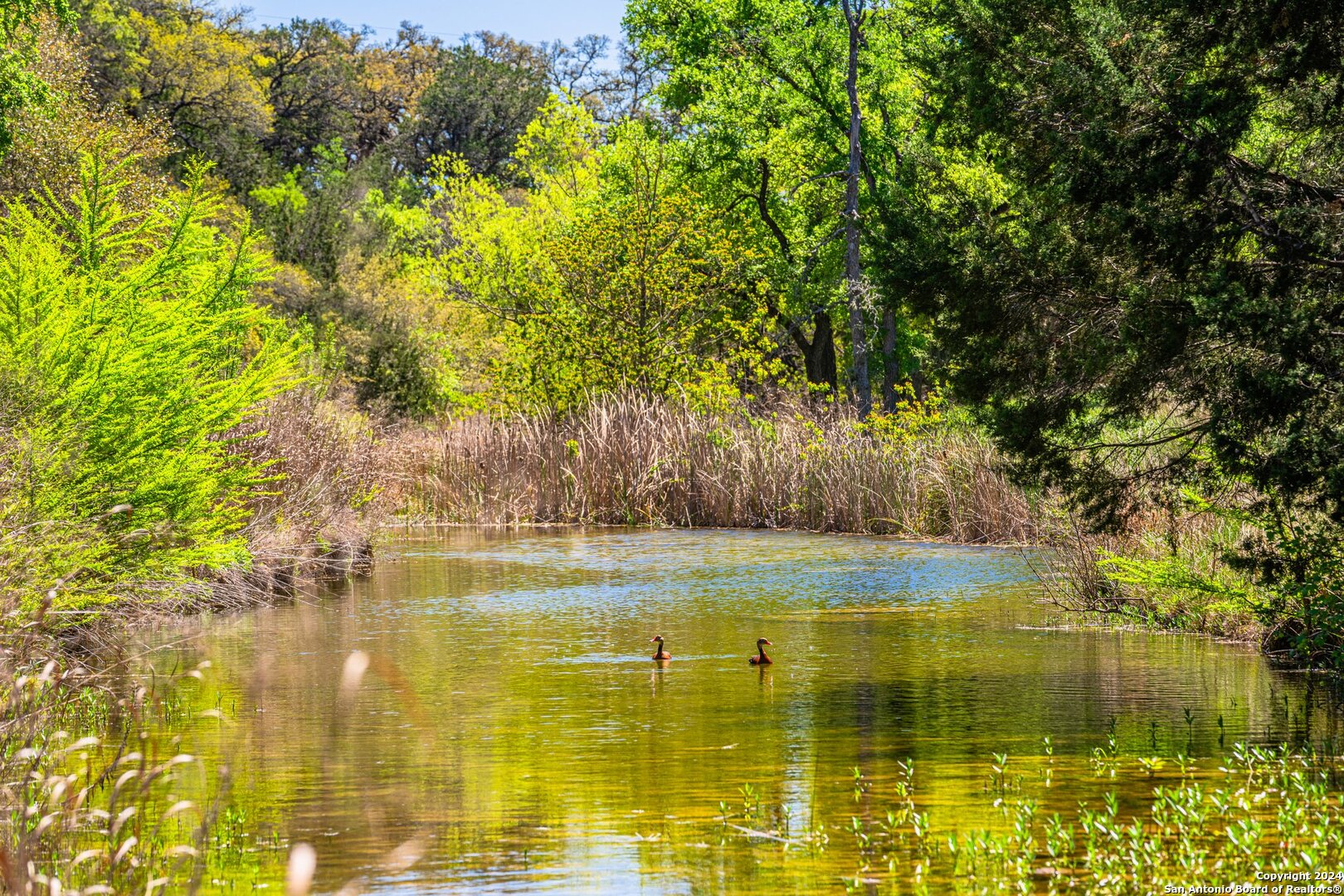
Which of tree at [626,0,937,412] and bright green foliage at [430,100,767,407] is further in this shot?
tree at [626,0,937,412]

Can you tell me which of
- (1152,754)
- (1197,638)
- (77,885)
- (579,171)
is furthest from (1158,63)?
(579,171)

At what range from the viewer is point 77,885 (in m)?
5.71

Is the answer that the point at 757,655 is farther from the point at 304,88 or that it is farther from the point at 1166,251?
the point at 304,88

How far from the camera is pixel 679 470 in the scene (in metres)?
26.3

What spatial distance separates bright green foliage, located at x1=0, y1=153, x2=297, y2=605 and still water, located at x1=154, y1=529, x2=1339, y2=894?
1163 millimetres

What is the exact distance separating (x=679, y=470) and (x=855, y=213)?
9813mm
